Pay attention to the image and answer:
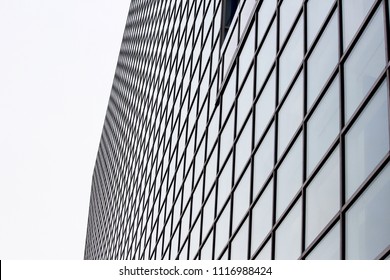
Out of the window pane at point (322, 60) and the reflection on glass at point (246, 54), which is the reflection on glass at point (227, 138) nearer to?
the reflection on glass at point (246, 54)

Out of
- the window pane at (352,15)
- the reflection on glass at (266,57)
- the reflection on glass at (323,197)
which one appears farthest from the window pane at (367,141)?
the reflection on glass at (266,57)

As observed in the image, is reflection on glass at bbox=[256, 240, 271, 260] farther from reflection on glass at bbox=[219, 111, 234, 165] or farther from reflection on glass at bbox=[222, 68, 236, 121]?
reflection on glass at bbox=[222, 68, 236, 121]

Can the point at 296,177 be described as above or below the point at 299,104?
below

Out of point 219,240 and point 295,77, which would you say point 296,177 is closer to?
point 295,77

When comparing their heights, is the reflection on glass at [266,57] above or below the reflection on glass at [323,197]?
above

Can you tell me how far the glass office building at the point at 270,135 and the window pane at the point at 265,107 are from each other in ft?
0.15

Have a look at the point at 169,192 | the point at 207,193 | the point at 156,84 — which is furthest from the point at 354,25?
the point at 156,84

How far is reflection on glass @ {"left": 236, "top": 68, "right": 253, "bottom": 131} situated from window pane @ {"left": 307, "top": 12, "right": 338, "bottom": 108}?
6177mm

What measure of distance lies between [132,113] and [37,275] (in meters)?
48.4

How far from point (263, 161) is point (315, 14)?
4.73m

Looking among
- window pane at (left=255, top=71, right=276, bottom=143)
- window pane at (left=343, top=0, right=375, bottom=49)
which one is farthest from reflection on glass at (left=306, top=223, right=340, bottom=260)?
window pane at (left=255, top=71, right=276, bottom=143)

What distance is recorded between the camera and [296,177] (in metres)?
21.0

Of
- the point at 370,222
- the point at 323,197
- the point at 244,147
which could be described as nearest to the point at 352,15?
the point at 323,197

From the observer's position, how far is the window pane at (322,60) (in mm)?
19984
